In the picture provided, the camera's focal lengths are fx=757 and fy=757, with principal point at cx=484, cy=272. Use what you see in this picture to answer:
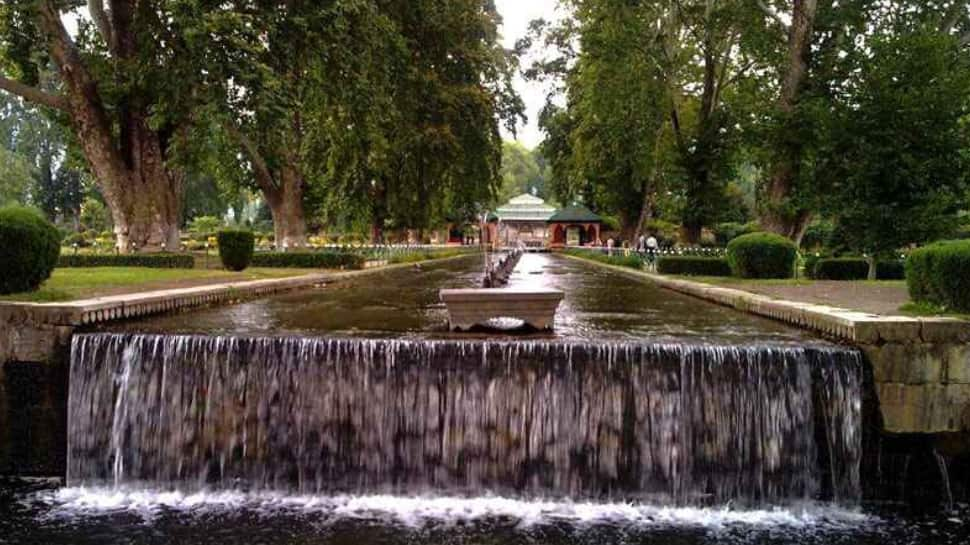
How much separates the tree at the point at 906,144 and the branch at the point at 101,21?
66.0ft

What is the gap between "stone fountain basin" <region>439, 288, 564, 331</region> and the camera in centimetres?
1012

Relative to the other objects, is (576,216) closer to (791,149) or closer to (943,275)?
(791,149)

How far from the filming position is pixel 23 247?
1018 centimetres

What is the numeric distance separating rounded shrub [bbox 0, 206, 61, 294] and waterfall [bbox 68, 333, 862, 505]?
263cm

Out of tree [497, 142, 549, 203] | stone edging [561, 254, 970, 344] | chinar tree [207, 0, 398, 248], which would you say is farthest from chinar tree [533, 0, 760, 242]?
tree [497, 142, 549, 203]

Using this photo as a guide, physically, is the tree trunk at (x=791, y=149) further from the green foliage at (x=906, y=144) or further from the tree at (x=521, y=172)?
the tree at (x=521, y=172)

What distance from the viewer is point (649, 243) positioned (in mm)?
33281

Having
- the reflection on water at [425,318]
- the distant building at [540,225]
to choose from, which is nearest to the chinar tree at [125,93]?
the reflection on water at [425,318]

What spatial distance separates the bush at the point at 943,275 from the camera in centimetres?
873

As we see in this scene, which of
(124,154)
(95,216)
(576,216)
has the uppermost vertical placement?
(124,154)

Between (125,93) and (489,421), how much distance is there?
17.6 m

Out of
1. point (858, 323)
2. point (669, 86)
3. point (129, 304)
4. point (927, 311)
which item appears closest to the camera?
point (858, 323)

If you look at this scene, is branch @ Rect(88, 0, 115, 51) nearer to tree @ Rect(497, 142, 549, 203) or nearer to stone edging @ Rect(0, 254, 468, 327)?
stone edging @ Rect(0, 254, 468, 327)

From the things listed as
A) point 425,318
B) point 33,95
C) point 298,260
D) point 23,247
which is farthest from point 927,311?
point 33,95
